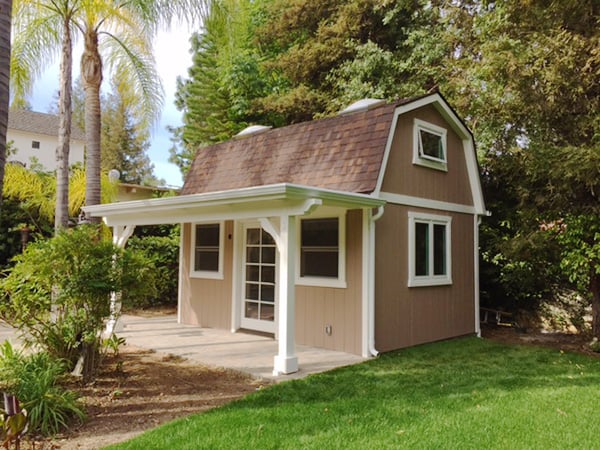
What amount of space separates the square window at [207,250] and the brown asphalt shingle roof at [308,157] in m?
0.84

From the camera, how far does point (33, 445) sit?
3.52 m

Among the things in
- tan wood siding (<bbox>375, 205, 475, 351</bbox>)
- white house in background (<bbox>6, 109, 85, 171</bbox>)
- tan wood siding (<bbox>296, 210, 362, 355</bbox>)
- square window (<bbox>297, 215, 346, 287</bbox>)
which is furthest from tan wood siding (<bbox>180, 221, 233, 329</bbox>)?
white house in background (<bbox>6, 109, 85, 171</bbox>)

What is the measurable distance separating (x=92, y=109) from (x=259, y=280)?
13.8 ft

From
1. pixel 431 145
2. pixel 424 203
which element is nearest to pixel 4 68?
pixel 424 203

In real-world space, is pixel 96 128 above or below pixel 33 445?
above

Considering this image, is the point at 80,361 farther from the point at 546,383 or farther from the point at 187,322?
the point at 546,383

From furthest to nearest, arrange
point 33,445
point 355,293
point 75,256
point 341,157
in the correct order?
1. point 341,157
2. point 355,293
3. point 75,256
4. point 33,445

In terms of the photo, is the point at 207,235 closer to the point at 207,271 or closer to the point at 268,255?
the point at 207,271

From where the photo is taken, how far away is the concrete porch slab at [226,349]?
5930 millimetres

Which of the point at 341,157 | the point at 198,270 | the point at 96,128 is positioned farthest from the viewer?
the point at 198,270

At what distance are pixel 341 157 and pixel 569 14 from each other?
4560mm

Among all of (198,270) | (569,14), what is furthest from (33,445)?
(569,14)

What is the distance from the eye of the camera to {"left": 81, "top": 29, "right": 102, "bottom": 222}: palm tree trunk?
8.17m

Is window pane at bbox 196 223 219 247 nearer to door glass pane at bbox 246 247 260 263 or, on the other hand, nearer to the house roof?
door glass pane at bbox 246 247 260 263
